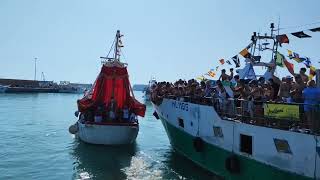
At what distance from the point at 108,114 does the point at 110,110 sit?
0.92 ft

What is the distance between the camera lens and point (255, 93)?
16.0m

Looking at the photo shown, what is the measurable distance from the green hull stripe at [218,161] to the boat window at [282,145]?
65 cm

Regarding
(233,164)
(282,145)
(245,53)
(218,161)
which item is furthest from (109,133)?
(282,145)

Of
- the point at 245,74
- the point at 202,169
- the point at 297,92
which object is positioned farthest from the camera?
the point at 245,74

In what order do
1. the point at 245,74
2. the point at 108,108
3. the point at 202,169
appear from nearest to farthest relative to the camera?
the point at 202,169
the point at 245,74
the point at 108,108

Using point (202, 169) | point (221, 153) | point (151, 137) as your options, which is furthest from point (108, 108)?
point (221, 153)

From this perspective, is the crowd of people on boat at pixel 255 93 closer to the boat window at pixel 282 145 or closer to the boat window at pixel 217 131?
the boat window at pixel 217 131

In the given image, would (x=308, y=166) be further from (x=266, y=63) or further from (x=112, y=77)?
(x=112, y=77)

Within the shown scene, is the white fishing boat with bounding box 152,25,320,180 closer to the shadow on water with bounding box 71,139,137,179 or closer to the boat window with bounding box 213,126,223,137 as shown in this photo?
the boat window with bounding box 213,126,223,137

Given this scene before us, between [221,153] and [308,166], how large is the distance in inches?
211

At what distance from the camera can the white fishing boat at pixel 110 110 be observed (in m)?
26.4

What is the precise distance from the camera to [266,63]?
25578mm

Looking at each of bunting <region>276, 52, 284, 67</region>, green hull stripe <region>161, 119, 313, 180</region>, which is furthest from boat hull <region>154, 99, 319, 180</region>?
bunting <region>276, 52, 284, 67</region>

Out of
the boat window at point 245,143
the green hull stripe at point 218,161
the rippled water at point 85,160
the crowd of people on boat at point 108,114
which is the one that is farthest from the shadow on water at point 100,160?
the boat window at point 245,143
